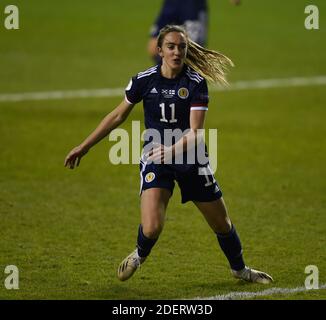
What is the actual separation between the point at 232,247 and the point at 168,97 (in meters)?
1.61

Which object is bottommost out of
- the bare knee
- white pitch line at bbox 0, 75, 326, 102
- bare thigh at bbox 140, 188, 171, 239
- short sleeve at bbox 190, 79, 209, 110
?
the bare knee

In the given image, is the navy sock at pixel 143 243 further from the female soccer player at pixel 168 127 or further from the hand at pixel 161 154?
the hand at pixel 161 154

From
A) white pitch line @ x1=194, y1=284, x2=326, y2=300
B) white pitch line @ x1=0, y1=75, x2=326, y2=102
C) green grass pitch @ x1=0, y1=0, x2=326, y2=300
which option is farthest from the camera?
white pitch line @ x1=0, y1=75, x2=326, y2=102

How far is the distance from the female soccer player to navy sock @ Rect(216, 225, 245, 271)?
0.08 meters

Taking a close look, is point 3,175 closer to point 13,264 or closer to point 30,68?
point 13,264

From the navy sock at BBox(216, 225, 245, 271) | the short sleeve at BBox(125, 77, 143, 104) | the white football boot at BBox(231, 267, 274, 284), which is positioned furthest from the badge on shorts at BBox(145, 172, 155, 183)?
the white football boot at BBox(231, 267, 274, 284)

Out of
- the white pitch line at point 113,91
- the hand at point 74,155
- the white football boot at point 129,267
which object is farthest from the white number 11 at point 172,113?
the white pitch line at point 113,91

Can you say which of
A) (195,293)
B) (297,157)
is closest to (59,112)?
(297,157)

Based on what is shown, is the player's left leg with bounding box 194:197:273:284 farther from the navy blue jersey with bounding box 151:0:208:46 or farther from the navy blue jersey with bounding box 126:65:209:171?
the navy blue jersey with bounding box 151:0:208:46

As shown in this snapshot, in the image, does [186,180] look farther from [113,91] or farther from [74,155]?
[113,91]

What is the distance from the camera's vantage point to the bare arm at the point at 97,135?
384 inches

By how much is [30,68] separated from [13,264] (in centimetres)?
1391

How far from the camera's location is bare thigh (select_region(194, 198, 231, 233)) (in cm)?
982

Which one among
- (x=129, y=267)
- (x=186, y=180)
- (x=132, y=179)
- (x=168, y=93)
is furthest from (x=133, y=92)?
(x=132, y=179)
